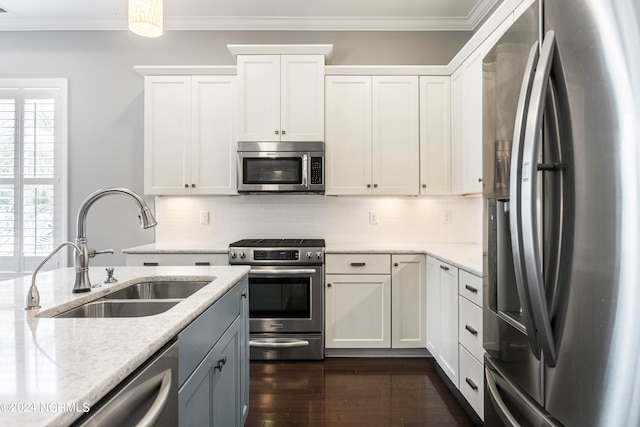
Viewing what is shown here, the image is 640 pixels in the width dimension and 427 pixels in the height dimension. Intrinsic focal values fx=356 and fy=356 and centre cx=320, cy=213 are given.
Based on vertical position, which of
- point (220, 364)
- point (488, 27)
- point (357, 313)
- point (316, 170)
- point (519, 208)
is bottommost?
point (357, 313)

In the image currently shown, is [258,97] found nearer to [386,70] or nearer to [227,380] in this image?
[386,70]

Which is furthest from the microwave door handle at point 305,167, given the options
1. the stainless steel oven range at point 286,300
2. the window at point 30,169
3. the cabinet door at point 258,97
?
the window at point 30,169

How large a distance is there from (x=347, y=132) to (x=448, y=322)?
177 cm

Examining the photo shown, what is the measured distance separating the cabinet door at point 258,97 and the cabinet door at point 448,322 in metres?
1.80

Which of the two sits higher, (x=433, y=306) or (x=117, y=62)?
(x=117, y=62)

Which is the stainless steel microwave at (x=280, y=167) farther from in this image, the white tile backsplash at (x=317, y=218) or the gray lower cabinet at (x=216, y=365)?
the gray lower cabinet at (x=216, y=365)

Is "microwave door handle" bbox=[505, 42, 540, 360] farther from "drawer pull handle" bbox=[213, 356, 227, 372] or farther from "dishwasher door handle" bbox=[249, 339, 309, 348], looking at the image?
"dishwasher door handle" bbox=[249, 339, 309, 348]

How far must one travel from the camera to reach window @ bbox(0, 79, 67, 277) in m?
3.49

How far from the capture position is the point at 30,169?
11.5 feet

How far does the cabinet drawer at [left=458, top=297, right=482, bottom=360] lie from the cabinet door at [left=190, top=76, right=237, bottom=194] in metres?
2.12

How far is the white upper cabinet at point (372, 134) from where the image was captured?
3.18 metres

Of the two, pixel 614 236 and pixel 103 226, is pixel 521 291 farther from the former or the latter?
pixel 103 226

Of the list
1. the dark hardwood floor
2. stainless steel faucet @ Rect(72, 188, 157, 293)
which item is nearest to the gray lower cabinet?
stainless steel faucet @ Rect(72, 188, 157, 293)

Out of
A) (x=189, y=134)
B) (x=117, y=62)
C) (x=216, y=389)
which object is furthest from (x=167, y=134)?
(x=216, y=389)
